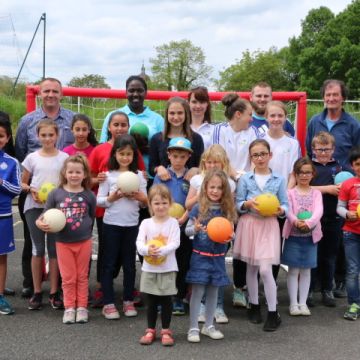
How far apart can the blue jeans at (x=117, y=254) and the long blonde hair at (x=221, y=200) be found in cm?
88

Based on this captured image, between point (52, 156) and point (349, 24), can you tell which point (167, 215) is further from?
point (349, 24)

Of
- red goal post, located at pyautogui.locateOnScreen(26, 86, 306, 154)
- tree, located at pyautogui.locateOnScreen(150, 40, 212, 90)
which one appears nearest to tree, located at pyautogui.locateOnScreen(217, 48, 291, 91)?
tree, located at pyautogui.locateOnScreen(150, 40, 212, 90)

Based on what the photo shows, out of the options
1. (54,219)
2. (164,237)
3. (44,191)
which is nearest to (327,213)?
(164,237)

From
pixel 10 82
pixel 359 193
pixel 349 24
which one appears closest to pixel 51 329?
pixel 359 193

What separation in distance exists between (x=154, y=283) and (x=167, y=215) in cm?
60

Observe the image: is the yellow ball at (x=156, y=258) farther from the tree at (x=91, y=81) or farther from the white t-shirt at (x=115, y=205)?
the tree at (x=91, y=81)

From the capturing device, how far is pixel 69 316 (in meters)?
4.74

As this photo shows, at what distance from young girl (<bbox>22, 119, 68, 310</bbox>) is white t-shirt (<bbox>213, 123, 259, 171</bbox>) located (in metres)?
1.60

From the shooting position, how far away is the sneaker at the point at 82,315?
187 inches

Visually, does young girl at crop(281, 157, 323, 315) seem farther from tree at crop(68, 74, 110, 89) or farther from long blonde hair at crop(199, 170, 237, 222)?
tree at crop(68, 74, 110, 89)

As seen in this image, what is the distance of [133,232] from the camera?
4918 millimetres

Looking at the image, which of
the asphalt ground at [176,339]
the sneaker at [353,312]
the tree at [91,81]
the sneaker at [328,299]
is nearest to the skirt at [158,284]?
the asphalt ground at [176,339]

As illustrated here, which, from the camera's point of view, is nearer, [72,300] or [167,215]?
[167,215]

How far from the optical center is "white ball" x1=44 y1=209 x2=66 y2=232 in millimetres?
4484
